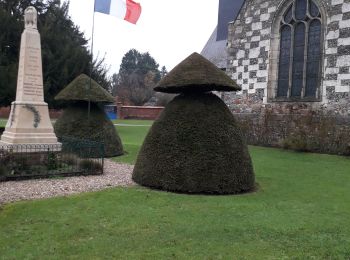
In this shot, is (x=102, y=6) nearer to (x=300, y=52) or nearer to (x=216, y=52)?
(x=300, y=52)

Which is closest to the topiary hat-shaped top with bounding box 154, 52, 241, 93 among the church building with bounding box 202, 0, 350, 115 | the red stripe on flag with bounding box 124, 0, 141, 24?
the red stripe on flag with bounding box 124, 0, 141, 24

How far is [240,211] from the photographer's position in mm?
7180

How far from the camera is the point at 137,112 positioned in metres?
47.0

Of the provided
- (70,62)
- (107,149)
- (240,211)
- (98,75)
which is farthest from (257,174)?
(98,75)

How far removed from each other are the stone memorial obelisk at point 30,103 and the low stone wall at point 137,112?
1360 inches

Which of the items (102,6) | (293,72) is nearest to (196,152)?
(102,6)

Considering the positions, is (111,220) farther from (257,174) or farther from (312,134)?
(312,134)

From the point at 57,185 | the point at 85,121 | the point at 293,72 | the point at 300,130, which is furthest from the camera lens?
the point at 293,72

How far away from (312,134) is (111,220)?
11.1 metres

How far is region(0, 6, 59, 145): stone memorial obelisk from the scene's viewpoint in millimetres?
11633

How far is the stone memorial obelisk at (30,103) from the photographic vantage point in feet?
38.2

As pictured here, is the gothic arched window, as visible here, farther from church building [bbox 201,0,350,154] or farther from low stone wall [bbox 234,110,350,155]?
low stone wall [bbox 234,110,350,155]

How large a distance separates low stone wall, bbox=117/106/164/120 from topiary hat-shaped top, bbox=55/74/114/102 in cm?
3059

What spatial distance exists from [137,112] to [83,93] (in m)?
31.8
